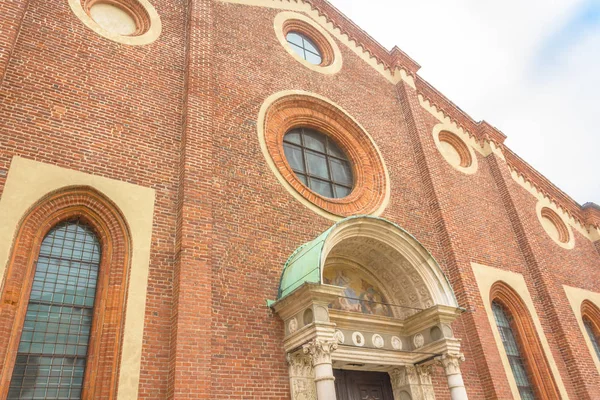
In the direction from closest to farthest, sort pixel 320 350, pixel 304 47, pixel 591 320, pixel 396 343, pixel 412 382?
pixel 320 350, pixel 412 382, pixel 396 343, pixel 304 47, pixel 591 320

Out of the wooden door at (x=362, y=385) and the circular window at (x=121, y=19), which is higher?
the circular window at (x=121, y=19)

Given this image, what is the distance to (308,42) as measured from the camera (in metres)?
13.5

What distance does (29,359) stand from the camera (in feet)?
19.8

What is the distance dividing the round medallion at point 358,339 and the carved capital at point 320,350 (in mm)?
1516

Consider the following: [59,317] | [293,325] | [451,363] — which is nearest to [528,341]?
[451,363]

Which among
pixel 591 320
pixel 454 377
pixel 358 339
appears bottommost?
pixel 454 377

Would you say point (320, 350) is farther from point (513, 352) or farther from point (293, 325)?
point (513, 352)

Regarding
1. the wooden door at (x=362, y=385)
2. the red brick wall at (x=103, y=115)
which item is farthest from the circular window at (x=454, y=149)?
the red brick wall at (x=103, y=115)

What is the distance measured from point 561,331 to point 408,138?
6.29m

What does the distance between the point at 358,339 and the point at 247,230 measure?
2.84 meters

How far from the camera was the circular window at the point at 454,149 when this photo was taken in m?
14.1

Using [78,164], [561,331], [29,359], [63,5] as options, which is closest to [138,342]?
[29,359]

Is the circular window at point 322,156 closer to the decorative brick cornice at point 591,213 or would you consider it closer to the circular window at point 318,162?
the circular window at point 318,162

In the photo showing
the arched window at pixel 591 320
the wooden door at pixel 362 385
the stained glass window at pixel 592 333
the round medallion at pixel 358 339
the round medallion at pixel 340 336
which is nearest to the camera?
the round medallion at pixel 340 336
